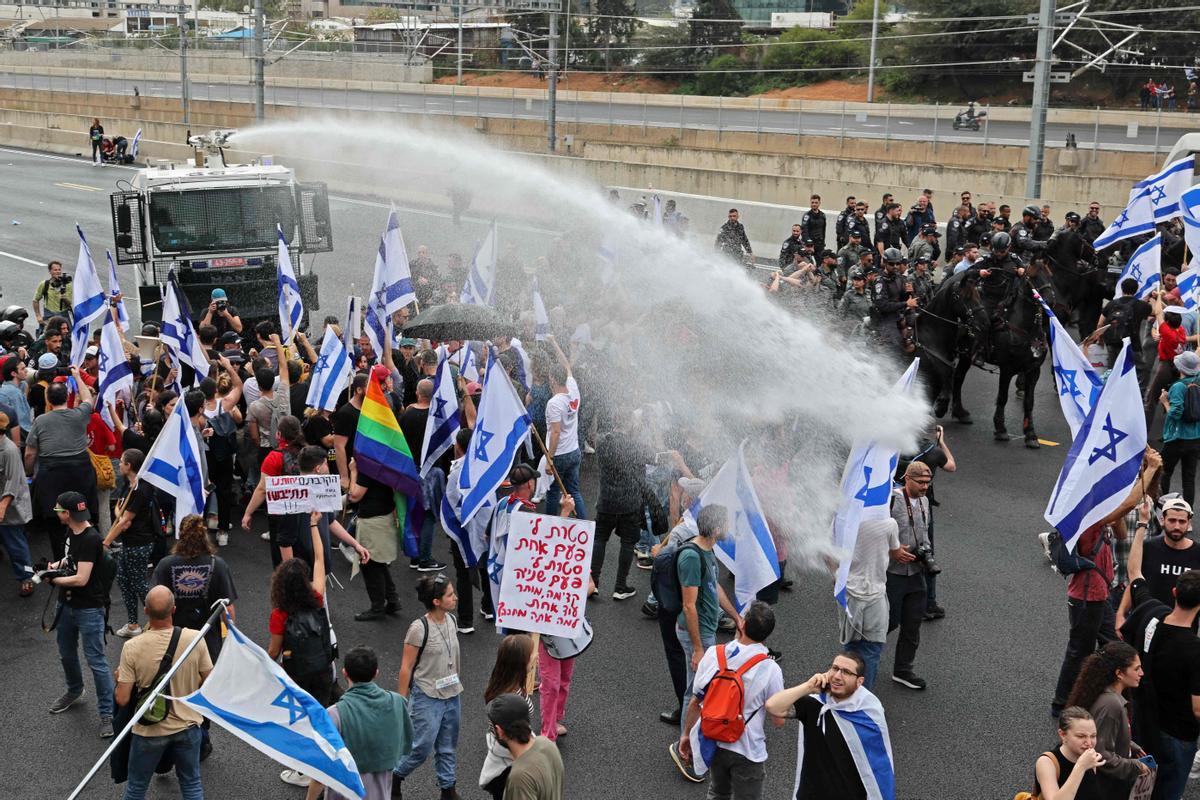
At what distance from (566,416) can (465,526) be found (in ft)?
6.75

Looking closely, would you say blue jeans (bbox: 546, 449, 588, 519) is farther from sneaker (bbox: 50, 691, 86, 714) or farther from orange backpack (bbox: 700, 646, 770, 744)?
orange backpack (bbox: 700, 646, 770, 744)

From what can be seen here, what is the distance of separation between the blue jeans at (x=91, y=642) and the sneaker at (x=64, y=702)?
10.6 inches

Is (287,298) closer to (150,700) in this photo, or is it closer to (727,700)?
(150,700)

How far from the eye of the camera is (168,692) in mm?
6984

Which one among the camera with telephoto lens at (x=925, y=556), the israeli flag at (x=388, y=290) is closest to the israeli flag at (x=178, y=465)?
the israeli flag at (x=388, y=290)

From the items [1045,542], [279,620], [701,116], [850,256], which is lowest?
[1045,542]

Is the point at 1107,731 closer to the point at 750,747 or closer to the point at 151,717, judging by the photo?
the point at 750,747

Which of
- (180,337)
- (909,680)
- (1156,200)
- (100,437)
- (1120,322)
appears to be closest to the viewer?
(909,680)

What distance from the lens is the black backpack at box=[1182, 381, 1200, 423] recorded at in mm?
12031

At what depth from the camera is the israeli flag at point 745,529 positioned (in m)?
8.46

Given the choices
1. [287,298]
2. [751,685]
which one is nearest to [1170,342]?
[751,685]

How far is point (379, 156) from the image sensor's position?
38.0 meters

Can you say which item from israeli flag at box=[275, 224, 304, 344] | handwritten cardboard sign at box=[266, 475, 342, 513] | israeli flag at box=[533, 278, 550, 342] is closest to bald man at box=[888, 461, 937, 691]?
handwritten cardboard sign at box=[266, 475, 342, 513]

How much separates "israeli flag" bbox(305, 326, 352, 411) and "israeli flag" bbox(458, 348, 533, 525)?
2.83 metres
